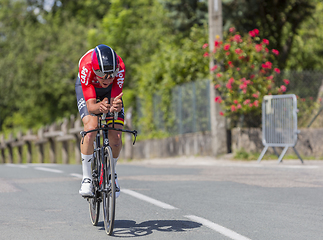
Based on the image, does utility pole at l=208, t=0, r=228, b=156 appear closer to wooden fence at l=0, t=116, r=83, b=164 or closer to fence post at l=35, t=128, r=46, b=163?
wooden fence at l=0, t=116, r=83, b=164

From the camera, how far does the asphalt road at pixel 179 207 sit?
5641 millimetres

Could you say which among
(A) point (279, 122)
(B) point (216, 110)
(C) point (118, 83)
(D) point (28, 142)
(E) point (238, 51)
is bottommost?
(D) point (28, 142)

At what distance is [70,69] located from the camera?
128 ft

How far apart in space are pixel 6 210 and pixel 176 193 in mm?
2583

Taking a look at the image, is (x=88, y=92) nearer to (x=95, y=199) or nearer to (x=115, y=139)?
(x=115, y=139)

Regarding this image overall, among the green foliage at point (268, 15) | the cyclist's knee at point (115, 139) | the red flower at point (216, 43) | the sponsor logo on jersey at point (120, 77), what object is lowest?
the cyclist's knee at point (115, 139)

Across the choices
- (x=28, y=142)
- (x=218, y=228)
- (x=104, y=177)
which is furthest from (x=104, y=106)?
(x=28, y=142)

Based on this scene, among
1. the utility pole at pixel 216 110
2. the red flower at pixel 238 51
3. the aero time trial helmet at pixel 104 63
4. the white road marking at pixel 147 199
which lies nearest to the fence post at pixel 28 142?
the utility pole at pixel 216 110

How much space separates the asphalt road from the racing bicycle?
0.20 meters

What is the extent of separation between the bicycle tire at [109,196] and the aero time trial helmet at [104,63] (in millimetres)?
765

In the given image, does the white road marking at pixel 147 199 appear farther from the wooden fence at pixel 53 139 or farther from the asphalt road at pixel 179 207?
the wooden fence at pixel 53 139

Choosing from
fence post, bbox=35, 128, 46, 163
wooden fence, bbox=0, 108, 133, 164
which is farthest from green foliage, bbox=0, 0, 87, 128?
fence post, bbox=35, 128, 46, 163

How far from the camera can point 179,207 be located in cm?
714

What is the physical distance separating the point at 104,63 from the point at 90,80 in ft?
1.50
